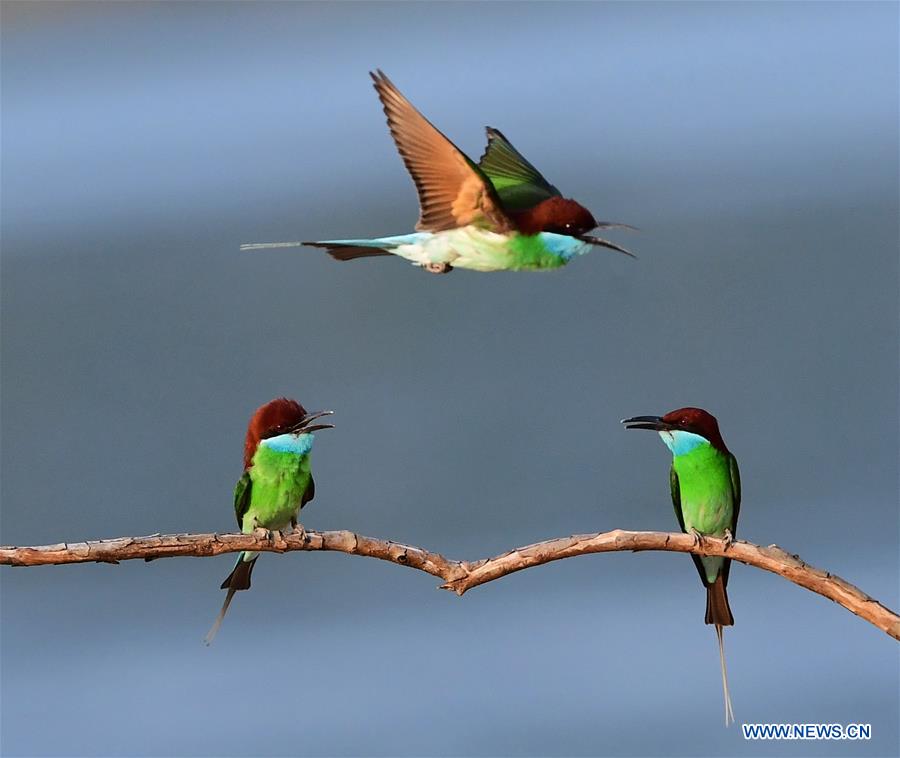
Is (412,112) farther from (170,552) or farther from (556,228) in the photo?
(170,552)

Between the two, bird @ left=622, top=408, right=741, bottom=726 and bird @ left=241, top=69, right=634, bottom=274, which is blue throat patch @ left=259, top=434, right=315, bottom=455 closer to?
bird @ left=622, top=408, right=741, bottom=726

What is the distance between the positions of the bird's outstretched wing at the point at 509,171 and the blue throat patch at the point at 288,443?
0.86 metres

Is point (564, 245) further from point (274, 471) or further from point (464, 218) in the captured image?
point (274, 471)

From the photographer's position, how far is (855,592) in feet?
6.47

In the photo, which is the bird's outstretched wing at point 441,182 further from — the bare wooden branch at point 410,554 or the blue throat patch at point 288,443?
the blue throat patch at point 288,443

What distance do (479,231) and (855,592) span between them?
2.68ft

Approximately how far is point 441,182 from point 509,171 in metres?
0.63

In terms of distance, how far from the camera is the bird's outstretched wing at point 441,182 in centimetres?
171

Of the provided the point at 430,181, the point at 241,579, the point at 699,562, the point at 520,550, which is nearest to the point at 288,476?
the point at 241,579

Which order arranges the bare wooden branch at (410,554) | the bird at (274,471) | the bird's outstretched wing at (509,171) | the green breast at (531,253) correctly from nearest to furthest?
the green breast at (531,253) < the bare wooden branch at (410,554) < the bird's outstretched wing at (509,171) < the bird at (274,471)

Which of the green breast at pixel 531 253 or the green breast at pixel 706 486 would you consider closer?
the green breast at pixel 531 253

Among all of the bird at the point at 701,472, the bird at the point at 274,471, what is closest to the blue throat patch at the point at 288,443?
the bird at the point at 274,471

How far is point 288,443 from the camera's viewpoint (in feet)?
9.66

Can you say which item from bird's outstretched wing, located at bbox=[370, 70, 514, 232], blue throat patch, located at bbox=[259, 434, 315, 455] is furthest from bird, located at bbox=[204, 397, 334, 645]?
bird's outstretched wing, located at bbox=[370, 70, 514, 232]
